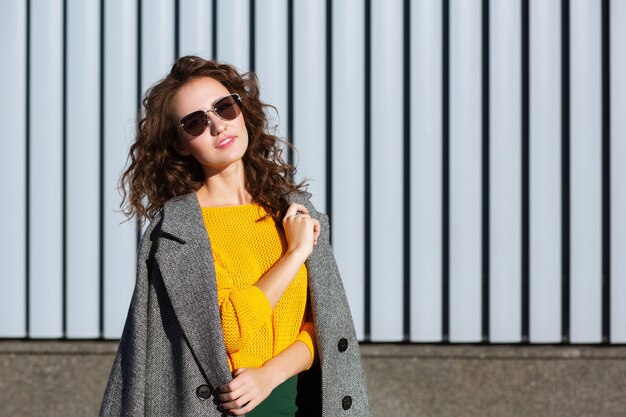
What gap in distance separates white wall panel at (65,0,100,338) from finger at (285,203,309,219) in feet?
9.44

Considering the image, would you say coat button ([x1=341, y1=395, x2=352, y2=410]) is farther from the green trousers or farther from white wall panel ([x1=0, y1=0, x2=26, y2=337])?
white wall panel ([x1=0, y1=0, x2=26, y2=337])

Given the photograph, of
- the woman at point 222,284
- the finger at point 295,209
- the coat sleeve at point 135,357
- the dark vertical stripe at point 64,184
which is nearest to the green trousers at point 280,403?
the woman at point 222,284

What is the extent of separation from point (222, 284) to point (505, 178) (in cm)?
292

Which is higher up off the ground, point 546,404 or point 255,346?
point 255,346

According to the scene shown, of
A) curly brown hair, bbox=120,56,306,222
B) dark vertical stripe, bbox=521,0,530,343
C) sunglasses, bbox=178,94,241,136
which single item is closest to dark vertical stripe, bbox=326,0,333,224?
dark vertical stripe, bbox=521,0,530,343

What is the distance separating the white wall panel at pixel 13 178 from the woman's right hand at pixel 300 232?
124 inches

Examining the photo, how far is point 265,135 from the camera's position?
3104 millimetres

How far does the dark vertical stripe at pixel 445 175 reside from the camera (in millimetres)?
5367

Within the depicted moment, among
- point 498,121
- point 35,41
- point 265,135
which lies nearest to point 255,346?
point 265,135

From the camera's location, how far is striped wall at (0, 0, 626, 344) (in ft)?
17.4

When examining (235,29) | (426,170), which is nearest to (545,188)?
(426,170)

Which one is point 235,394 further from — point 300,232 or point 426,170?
point 426,170

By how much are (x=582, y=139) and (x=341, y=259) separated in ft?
4.79

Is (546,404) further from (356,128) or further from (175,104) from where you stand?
(175,104)
